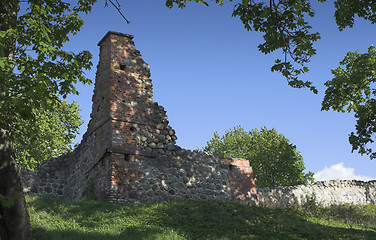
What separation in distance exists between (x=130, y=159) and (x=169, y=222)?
3.64 m

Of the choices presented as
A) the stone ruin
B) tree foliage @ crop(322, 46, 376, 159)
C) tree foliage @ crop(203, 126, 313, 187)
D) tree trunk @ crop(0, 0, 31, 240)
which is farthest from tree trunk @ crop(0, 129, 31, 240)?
tree foliage @ crop(203, 126, 313, 187)

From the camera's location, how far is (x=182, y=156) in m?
14.9

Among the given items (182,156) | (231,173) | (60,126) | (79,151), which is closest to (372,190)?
(231,173)

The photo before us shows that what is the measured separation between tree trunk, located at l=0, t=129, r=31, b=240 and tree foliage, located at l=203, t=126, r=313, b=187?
1058 inches

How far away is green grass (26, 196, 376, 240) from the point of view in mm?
8992

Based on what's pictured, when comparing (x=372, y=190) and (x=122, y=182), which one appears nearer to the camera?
(x=122, y=182)

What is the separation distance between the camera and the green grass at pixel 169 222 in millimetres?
8992

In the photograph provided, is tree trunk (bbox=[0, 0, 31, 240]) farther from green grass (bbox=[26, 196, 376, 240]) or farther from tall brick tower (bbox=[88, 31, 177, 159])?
tall brick tower (bbox=[88, 31, 177, 159])

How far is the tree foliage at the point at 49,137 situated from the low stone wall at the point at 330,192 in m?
14.4

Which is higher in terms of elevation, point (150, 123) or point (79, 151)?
point (150, 123)

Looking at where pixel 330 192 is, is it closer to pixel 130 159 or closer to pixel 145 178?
pixel 145 178

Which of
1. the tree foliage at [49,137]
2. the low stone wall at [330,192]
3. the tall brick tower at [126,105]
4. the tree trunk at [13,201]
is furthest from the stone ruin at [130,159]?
the tree foliage at [49,137]

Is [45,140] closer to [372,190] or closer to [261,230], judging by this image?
[261,230]

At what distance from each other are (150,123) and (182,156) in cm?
194
